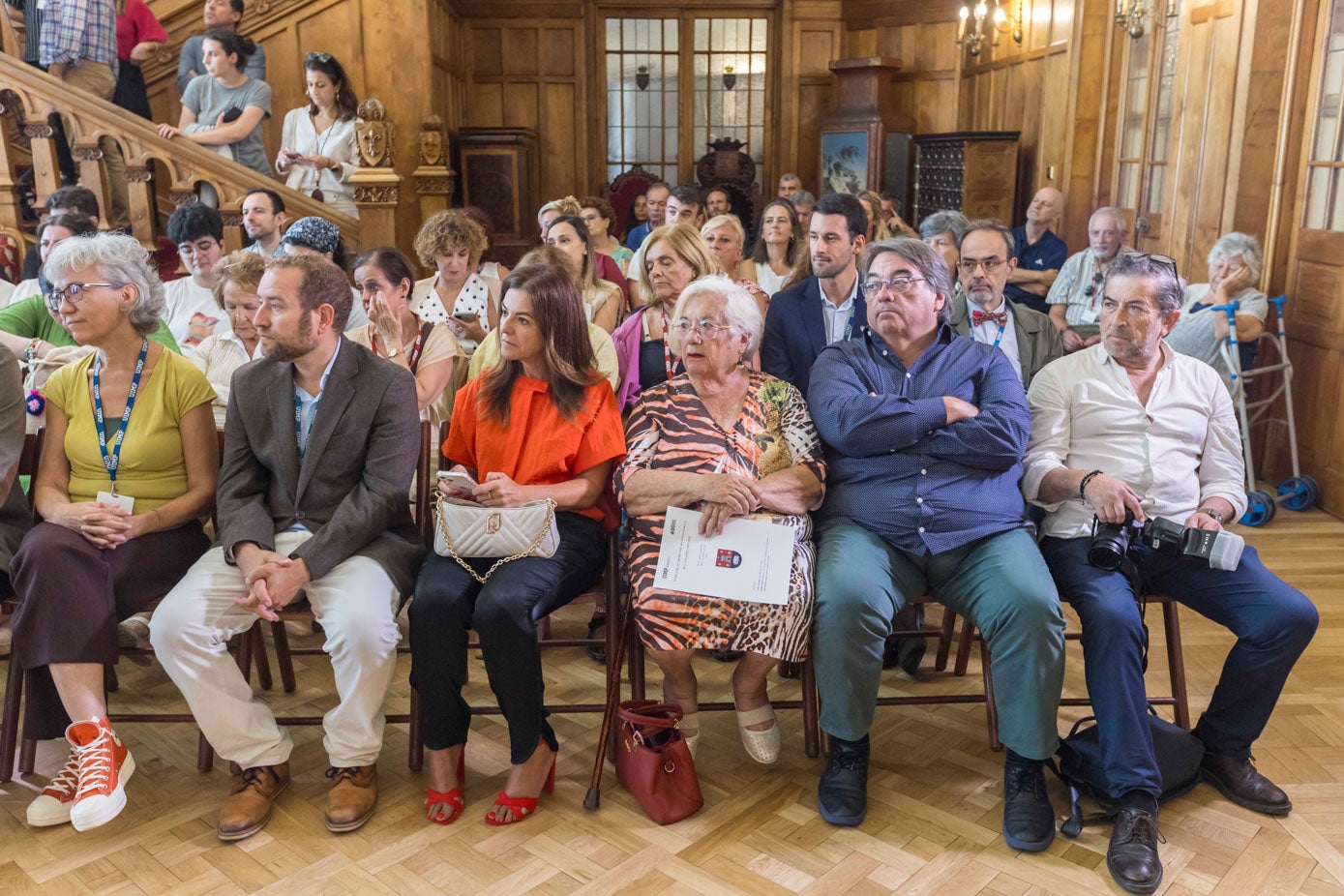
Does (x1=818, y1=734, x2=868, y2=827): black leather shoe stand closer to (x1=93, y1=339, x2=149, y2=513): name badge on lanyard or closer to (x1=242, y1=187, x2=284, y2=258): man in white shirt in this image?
(x1=93, y1=339, x2=149, y2=513): name badge on lanyard

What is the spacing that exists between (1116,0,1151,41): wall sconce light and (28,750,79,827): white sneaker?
6.32 metres

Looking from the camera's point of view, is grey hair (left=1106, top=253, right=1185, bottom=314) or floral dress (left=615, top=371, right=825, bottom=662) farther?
grey hair (left=1106, top=253, right=1185, bottom=314)

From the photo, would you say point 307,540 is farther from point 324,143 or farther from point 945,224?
point 324,143

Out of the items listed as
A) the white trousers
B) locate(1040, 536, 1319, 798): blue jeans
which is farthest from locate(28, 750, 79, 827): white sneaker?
locate(1040, 536, 1319, 798): blue jeans

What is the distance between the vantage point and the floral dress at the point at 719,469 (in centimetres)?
263

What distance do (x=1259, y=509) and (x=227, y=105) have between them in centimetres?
566

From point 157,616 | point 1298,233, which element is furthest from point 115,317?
point 1298,233

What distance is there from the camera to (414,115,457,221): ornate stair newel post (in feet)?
25.4

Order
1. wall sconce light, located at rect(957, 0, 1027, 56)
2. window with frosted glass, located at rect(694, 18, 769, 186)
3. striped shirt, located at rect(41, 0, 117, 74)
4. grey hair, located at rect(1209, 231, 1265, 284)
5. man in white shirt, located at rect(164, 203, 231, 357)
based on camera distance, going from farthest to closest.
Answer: window with frosted glass, located at rect(694, 18, 769, 186)
wall sconce light, located at rect(957, 0, 1027, 56)
striped shirt, located at rect(41, 0, 117, 74)
grey hair, located at rect(1209, 231, 1265, 284)
man in white shirt, located at rect(164, 203, 231, 357)

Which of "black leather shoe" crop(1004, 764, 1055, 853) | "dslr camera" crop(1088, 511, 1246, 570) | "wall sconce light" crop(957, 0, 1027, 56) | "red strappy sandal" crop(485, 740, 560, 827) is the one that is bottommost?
"red strappy sandal" crop(485, 740, 560, 827)

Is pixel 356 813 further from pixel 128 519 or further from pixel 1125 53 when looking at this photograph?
pixel 1125 53

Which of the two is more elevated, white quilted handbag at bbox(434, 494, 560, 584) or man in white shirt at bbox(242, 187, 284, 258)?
man in white shirt at bbox(242, 187, 284, 258)

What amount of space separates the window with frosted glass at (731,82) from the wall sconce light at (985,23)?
6.80ft

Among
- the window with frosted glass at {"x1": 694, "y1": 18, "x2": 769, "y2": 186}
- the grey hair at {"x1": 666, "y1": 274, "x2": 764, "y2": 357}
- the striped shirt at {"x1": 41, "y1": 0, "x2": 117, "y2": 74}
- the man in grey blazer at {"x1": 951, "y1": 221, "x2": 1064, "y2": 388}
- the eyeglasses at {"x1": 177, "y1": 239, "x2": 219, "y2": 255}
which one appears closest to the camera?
the grey hair at {"x1": 666, "y1": 274, "x2": 764, "y2": 357}
